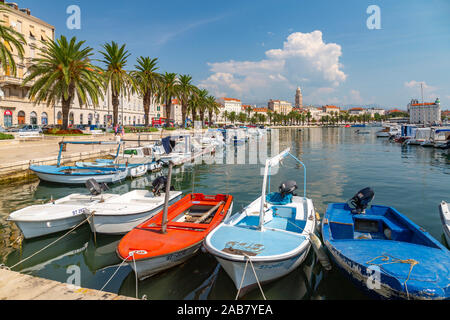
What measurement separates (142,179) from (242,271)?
16.2m

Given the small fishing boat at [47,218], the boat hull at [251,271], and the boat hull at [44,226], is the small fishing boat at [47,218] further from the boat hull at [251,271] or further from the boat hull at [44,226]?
the boat hull at [251,271]

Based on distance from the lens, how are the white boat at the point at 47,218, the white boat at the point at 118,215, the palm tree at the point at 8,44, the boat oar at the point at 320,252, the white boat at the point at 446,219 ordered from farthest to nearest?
the palm tree at the point at 8,44 < the white boat at the point at 118,215 < the white boat at the point at 47,218 < the white boat at the point at 446,219 < the boat oar at the point at 320,252

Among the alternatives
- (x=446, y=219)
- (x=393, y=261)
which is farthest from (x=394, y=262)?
(x=446, y=219)

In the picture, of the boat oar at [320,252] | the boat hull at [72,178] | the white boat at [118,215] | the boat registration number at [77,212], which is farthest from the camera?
the boat hull at [72,178]

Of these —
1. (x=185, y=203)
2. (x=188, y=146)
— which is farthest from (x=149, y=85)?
(x=185, y=203)

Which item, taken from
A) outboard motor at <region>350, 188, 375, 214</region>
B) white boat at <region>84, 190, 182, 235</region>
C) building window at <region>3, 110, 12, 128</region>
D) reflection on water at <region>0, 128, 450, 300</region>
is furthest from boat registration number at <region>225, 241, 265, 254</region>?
building window at <region>3, 110, 12, 128</region>

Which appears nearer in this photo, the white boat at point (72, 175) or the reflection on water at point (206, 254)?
the reflection on water at point (206, 254)

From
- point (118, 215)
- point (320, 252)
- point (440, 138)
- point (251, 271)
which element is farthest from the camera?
point (440, 138)

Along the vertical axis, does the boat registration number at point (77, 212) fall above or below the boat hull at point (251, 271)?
above

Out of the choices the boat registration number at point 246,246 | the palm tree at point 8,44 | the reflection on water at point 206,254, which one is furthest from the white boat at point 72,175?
the boat registration number at point 246,246

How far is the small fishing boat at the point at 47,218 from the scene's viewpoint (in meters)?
9.19

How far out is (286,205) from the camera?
10.3m

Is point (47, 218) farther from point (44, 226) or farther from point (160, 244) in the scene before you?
point (160, 244)

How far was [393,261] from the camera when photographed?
590 centimetres
